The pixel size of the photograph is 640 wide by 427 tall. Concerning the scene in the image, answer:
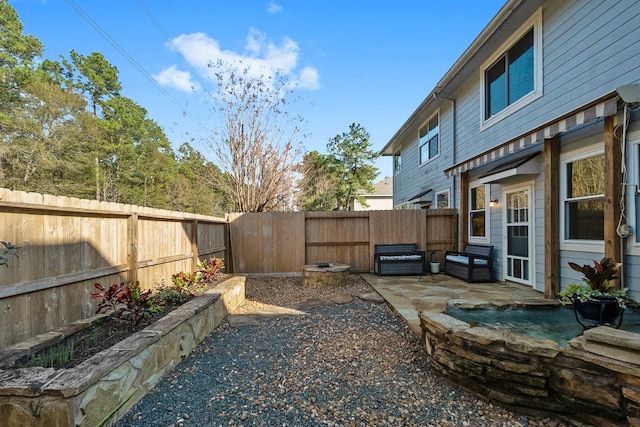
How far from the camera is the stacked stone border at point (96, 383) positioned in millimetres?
1689

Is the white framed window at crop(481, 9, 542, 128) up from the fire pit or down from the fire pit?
up

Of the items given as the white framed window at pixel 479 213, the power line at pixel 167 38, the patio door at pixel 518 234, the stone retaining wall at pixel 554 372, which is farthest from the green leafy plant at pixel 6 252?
the power line at pixel 167 38

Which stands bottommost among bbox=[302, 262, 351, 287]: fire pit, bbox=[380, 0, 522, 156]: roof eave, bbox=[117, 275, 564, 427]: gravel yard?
bbox=[117, 275, 564, 427]: gravel yard

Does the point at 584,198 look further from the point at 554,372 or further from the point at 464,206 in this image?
the point at 554,372

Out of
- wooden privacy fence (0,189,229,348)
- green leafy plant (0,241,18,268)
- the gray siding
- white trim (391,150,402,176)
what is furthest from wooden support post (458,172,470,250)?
green leafy plant (0,241,18,268)

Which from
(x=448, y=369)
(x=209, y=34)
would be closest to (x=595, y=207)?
(x=448, y=369)

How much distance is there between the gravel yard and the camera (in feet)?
6.91

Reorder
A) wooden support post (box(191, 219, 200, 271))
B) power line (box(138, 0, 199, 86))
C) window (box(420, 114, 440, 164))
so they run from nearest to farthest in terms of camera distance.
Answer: wooden support post (box(191, 219, 200, 271)) → power line (box(138, 0, 199, 86)) → window (box(420, 114, 440, 164))

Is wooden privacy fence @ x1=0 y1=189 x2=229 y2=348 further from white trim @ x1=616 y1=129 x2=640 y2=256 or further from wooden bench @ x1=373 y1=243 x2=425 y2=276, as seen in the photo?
white trim @ x1=616 y1=129 x2=640 y2=256

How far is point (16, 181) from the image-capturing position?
14156 millimetres

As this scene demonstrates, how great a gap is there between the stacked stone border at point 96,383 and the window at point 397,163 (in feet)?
38.2

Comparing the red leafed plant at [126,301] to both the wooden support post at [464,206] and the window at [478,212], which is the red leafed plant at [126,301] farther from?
the wooden support post at [464,206]

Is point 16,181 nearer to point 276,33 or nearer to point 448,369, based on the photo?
point 276,33

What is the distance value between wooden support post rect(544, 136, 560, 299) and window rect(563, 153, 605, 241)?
4.3 inches
